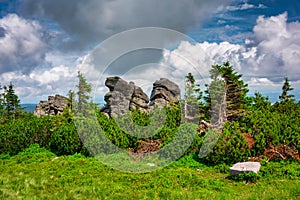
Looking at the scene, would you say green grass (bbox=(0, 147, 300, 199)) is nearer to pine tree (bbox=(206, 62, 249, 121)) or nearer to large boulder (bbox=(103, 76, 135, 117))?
pine tree (bbox=(206, 62, 249, 121))

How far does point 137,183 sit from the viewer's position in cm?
1002

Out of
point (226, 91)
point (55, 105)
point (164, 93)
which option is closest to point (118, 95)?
point (164, 93)

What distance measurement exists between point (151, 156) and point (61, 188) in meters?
5.72

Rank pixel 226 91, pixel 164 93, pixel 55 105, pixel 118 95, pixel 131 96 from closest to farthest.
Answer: pixel 226 91 → pixel 118 95 → pixel 131 96 → pixel 164 93 → pixel 55 105

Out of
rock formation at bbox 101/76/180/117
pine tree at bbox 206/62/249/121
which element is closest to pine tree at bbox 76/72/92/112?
rock formation at bbox 101/76/180/117

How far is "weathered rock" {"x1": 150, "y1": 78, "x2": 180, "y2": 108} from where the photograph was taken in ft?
109

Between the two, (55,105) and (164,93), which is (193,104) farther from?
(55,105)

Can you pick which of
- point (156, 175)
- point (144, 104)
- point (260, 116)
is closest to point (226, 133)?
point (260, 116)

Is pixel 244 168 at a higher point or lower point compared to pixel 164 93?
lower

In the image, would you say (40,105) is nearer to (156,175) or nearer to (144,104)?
(144,104)

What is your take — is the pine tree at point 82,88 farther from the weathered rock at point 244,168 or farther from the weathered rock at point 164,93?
the weathered rock at point 244,168

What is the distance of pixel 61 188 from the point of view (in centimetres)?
922

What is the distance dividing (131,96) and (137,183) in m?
21.1

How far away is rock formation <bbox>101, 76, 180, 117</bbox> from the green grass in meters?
14.6
